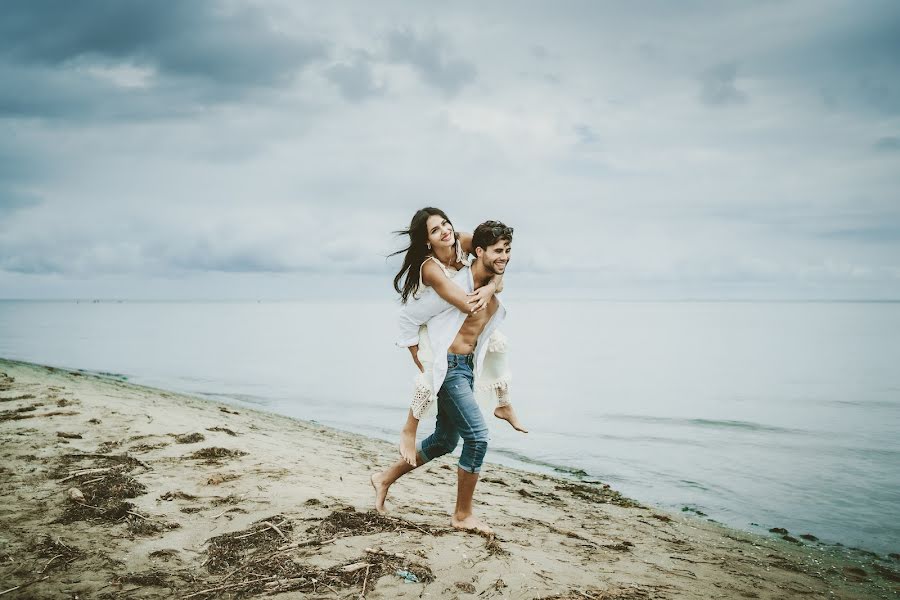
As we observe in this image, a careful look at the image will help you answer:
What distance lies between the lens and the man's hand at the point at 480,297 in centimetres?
423

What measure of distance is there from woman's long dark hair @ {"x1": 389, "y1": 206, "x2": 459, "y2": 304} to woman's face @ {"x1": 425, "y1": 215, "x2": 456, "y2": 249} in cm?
3

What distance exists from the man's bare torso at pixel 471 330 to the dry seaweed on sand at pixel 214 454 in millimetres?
3405

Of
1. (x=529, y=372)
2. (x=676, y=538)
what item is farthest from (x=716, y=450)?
(x=529, y=372)

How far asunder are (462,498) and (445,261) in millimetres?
1930

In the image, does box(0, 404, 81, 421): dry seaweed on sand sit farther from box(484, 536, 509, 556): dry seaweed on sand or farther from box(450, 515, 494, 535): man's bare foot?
box(484, 536, 509, 556): dry seaweed on sand

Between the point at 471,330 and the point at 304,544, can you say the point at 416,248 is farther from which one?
the point at 304,544

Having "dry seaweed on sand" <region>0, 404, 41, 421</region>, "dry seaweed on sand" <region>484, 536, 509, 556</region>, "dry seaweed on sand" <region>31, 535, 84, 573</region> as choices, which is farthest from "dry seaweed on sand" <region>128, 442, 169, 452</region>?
"dry seaweed on sand" <region>484, 536, 509, 556</region>

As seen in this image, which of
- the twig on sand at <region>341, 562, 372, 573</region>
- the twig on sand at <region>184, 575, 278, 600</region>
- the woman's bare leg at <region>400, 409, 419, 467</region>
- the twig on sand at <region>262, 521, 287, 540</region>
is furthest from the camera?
the woman's bare leg at <region>400, 409, 419, 467</region>

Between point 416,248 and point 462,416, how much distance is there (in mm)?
1365

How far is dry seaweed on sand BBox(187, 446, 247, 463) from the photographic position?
6289mm

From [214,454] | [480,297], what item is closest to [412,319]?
[480,297]

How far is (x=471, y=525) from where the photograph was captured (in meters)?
4.59

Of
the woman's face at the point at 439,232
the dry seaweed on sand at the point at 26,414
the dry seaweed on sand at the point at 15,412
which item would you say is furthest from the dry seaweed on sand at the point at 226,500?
the dry seaweed on sand at the point at 15,412

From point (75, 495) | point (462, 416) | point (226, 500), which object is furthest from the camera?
point (226, 500)
